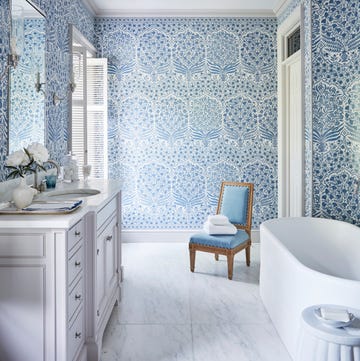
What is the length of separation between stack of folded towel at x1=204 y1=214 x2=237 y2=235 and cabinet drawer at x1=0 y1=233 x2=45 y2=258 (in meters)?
2.20

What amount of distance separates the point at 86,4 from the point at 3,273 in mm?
3490

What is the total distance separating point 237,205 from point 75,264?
95.0 inches

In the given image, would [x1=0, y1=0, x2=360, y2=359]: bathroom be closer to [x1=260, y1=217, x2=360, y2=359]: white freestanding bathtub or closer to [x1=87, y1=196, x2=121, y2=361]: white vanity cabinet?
[x1=260, y1=217, x2=360, y2=359]: white freestanding bathtub

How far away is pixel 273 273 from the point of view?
2695mm

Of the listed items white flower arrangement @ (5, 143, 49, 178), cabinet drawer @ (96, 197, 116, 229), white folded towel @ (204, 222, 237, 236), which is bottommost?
white folded towel @ (204, 222, 237, 236)

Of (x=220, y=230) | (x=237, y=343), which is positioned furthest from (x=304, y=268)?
(x=220, y=230)

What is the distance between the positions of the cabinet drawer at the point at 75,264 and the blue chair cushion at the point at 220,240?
1757mm

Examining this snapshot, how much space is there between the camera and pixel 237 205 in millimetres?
3959

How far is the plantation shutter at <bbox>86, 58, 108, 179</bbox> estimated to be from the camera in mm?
4535

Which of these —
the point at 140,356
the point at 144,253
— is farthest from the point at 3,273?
the point at 144,253

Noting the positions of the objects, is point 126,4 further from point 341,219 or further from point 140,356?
point 140,356

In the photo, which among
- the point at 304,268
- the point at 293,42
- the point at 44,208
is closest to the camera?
the point at 44,208

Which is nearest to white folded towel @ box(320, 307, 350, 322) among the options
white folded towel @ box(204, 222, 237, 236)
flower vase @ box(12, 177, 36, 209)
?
flower vase @ box(12, 177, 36, 209)

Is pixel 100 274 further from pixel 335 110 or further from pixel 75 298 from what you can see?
pixel 335 110
